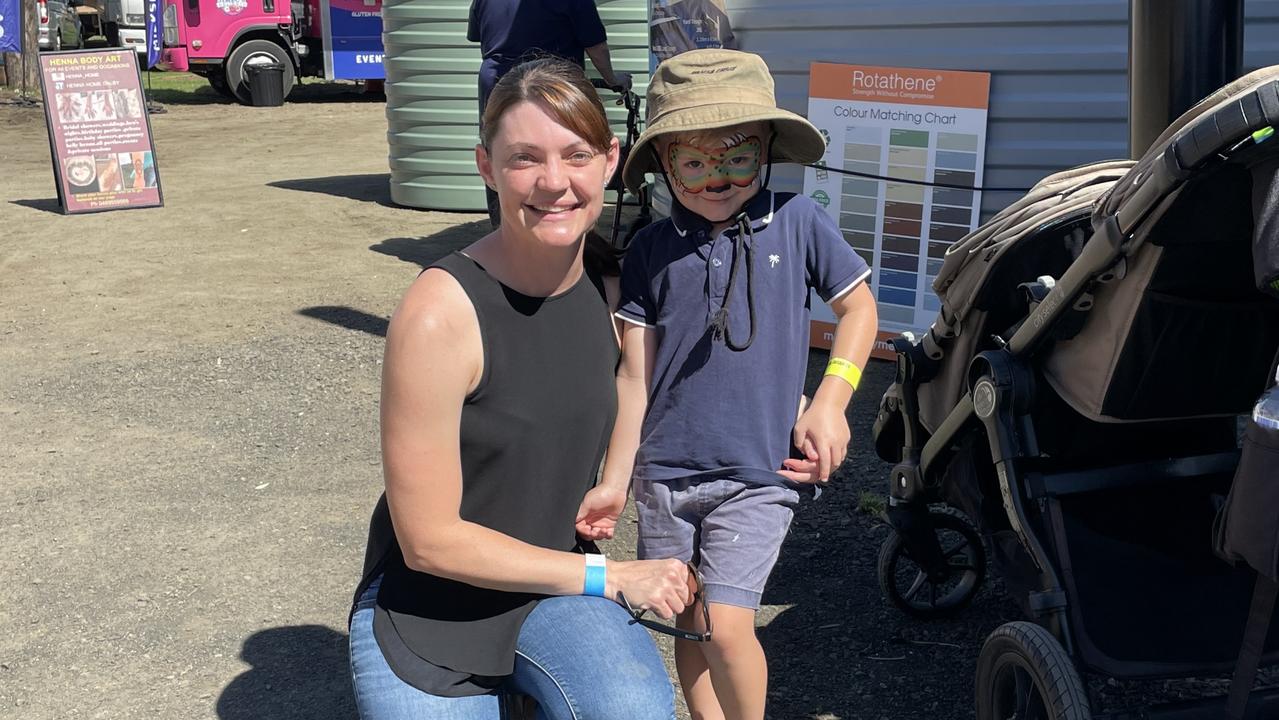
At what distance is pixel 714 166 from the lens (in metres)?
2.85

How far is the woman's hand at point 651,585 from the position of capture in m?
2.46

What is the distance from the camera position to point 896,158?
6062 millimetres

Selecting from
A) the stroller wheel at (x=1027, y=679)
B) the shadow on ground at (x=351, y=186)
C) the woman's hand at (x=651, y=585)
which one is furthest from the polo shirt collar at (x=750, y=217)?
the shadow on ground at (x=351, y=186)

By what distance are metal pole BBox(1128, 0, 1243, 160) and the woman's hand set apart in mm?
2057

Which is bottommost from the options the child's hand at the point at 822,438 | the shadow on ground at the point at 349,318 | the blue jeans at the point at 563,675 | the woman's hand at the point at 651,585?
the shadow on ground at the point at 349,318

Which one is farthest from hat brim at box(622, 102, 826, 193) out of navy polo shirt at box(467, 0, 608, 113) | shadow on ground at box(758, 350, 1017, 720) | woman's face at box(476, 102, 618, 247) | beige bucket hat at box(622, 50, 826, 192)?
navy polo shirt at box(467, 0, 608, 113)

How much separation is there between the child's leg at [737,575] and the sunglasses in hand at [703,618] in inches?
1.6

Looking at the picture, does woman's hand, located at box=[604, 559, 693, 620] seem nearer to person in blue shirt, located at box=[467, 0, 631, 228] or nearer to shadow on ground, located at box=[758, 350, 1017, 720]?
shadow on ground, located at box=[758, 350, 1017, 720]

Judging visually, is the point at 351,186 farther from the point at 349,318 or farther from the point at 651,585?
the point at 651,585

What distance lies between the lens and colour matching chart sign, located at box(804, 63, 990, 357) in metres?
5.85

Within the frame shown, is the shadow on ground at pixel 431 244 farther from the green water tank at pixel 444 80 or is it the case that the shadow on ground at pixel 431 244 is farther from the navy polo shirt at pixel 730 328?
the navy polo shirt at pixel 730 328

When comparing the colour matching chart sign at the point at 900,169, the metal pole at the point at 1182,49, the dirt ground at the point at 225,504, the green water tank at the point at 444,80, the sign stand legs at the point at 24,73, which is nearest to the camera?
the metal pole at the point at 1182,49

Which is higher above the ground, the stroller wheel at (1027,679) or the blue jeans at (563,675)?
the blue jeans at (563,675)

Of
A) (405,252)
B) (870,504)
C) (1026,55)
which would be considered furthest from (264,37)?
(870,504)
